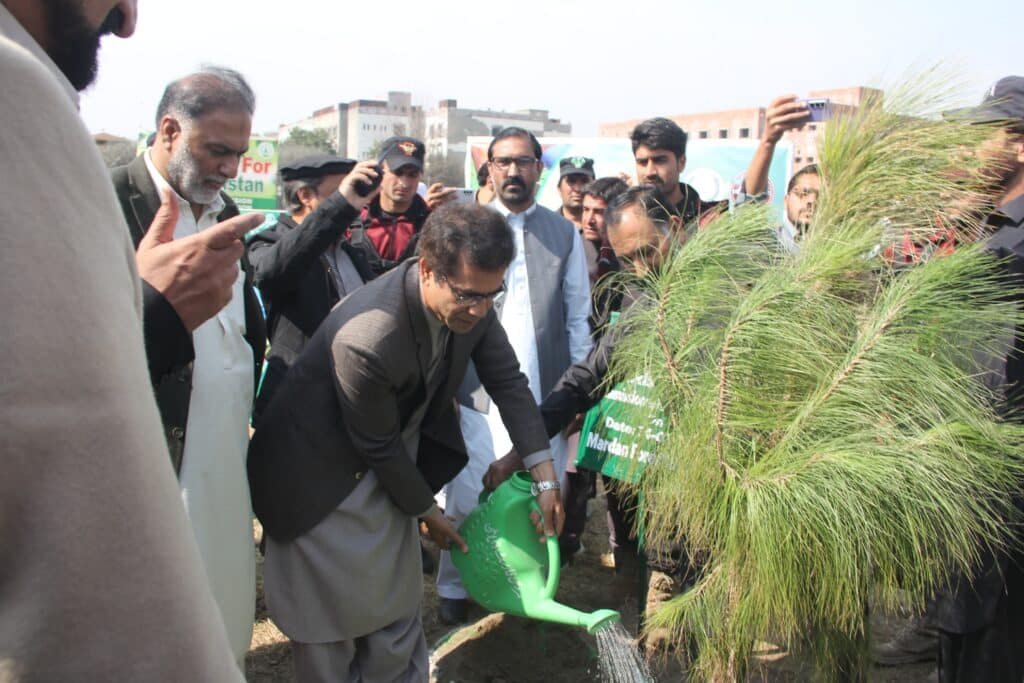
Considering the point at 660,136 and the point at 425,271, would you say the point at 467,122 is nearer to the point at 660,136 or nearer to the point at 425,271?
the point at 660,136

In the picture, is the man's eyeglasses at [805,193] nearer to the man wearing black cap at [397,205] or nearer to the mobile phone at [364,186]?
the mobile phone at [364,186]

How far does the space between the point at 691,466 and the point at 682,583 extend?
2.20ft

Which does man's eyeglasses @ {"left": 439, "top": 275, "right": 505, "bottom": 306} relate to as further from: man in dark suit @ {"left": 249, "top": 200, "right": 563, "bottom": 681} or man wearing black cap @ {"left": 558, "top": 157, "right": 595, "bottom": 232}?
man wearing black cap @ {"left": 558, "top": 157, "right": 595, "bottom": 232}

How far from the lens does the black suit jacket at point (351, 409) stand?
2.08 meters

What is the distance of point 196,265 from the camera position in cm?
130

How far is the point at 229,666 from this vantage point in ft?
2.03

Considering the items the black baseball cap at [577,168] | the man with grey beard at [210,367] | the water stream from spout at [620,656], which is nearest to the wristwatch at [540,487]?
the water stream from spout at [620,656]

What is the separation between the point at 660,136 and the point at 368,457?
7.27ft

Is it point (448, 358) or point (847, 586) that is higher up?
point (448, 358)

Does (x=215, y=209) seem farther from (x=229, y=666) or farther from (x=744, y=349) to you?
(x=229, y=666)

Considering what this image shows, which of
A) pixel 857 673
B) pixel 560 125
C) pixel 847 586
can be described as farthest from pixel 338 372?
pixel 560 125

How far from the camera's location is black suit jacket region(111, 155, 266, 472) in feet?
4.37

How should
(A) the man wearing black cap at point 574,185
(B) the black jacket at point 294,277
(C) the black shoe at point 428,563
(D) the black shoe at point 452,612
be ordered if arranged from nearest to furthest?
(B) the black jacket at point 294,277
(D) the black shoe at point 452,612
(C) the black shoe at point 428,563
(A) the man wearing black cap at point 574,185

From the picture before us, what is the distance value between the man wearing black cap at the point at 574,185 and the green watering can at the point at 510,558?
9.16ft
